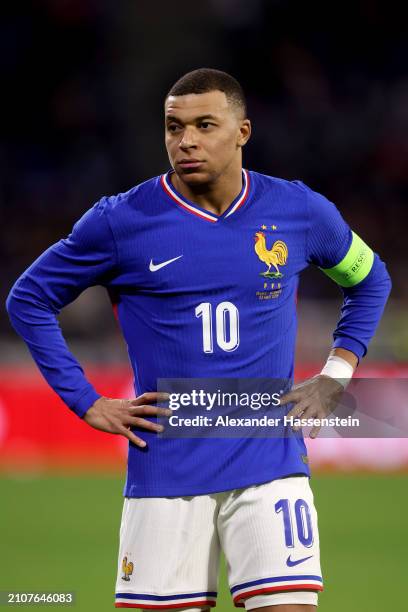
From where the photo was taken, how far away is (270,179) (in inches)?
174

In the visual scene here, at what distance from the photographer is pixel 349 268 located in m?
4.57

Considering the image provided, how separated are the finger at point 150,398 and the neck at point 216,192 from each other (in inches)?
27.0

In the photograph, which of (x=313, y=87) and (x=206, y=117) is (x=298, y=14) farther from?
(x=206, y=117)

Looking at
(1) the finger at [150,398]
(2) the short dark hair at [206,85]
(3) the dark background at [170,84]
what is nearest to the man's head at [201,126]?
(2) the short dark hair at [206,85]

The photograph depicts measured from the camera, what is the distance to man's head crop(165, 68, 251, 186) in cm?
413

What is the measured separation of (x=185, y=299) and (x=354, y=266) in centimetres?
78

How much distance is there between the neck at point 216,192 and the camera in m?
4.23

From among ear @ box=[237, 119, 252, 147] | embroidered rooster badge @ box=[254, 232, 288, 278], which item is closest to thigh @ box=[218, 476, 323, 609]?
embroidered rooster badge @ box=[254, 232, 288, 278]

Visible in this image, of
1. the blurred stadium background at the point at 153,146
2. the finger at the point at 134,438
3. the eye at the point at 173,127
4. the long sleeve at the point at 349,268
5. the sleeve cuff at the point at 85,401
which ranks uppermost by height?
the blurred stadium background at the point at 153,146

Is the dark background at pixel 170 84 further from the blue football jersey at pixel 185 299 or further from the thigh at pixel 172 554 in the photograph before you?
the thigh at pixel 172 554

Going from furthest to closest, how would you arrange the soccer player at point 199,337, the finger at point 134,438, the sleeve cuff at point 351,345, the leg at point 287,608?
the sleeve cuff at point 351,345 → the finger at point 134,438 → the soccer player at point 199,337 → the leg at point 287,608

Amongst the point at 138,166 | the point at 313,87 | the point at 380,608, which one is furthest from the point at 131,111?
the point at 380,608

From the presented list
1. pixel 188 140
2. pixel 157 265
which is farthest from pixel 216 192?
pixel 157 265

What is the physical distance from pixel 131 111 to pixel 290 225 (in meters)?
15.7
